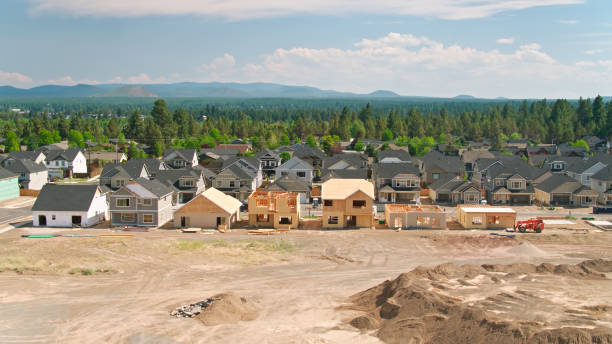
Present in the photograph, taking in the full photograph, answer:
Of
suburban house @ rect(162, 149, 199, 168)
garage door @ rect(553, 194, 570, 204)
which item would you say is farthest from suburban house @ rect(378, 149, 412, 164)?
suburban house @ rect(162, 149, 199, 168)

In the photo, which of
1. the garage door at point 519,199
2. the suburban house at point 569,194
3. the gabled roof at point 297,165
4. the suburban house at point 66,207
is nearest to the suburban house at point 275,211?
the suburban house at point 66,207

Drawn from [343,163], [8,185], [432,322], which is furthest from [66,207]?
[343,163]

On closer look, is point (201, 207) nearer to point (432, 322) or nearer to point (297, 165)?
point (297, 165)

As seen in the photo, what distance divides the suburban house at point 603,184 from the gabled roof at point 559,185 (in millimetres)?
3352

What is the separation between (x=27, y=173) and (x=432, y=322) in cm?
6465

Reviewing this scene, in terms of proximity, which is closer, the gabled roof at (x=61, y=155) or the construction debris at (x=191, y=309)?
the construction debris at (x=191, y=309)

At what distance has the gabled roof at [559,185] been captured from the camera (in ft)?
198

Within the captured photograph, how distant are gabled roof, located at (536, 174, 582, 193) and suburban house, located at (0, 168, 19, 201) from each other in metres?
66.8

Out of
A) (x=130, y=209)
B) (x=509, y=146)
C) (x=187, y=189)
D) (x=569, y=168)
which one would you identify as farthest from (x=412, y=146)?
(x=130, y=209)

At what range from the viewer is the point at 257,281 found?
3259 cm

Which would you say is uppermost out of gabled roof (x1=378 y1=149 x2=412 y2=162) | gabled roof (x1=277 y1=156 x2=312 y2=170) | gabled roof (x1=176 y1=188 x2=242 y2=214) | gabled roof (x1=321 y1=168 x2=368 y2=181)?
gabled roof (x1=378 y1=149 x2=412 y2=162)

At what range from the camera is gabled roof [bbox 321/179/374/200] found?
48.8 m

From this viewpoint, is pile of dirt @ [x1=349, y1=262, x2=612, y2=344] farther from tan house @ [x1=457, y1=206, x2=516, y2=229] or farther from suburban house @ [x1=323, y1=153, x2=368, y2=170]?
suburban house @ [x1=323, y1=153, x2=368, y2=170]

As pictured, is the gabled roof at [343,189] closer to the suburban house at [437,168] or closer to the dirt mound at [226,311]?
the dirt mound at [226,311]
